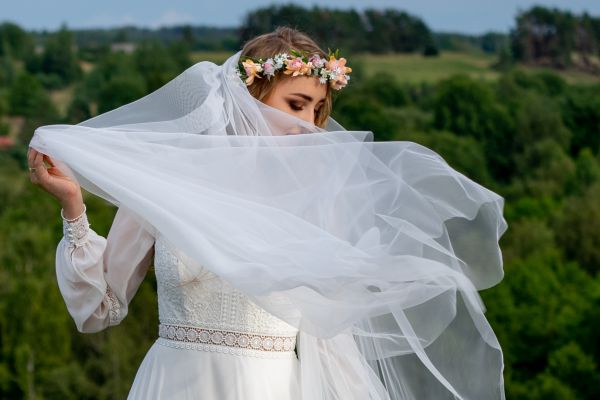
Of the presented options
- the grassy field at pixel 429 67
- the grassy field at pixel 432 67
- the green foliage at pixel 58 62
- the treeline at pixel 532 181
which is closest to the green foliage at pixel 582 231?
the treeline at pixel 532 181

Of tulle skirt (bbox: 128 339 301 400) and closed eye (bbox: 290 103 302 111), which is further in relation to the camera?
closed eye (bbox: 290 103 302 111)

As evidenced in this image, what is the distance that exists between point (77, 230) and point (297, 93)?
0.76 m

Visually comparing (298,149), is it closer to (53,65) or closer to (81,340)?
(81,340)

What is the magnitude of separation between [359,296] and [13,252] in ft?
171

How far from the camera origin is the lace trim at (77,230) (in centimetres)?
400

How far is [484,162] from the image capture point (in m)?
75.8

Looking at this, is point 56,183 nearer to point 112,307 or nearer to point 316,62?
point 112,307

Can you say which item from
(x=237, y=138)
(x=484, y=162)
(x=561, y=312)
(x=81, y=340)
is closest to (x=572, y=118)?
(x=484, y=162)

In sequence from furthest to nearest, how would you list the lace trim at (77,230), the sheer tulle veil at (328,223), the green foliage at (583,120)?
the green foliage at (583,120)
the lace trim at (77,230)
the sheer tulle veil at (328,223)

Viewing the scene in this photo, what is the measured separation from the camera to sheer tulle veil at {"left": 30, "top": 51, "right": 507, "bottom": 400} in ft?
12.3

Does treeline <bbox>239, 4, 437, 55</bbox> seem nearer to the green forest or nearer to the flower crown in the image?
the green forest

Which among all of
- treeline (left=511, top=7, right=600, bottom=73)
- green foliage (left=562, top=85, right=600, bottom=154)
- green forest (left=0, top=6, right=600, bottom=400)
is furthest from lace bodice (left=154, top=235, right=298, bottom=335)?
treeline (left=511, top=7, right=600, bottom=73)

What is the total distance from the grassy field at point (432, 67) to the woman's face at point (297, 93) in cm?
8744

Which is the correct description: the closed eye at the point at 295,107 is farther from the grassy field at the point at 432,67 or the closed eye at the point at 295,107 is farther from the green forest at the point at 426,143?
the grassy field at the point at 432,67
